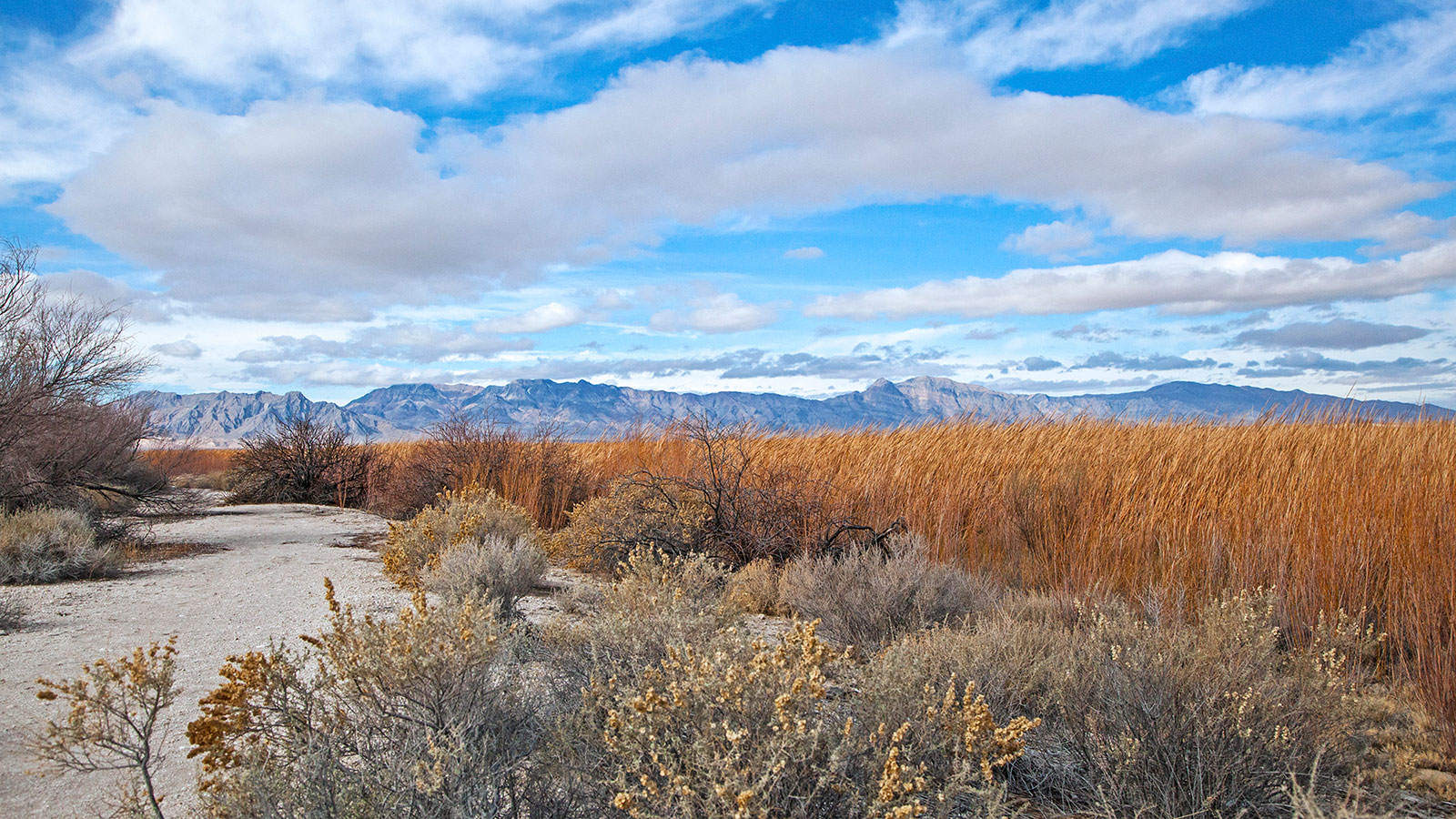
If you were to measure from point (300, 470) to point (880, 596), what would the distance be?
15.5m

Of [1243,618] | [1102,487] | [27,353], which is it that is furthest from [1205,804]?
[27,353]

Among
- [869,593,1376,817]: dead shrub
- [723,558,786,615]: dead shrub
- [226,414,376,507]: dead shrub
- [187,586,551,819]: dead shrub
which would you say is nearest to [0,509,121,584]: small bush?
[187,586,551,819]: dead shrub

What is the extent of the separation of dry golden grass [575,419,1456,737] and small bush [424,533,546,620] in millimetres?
3357

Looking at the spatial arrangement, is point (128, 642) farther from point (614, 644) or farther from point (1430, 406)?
point (1430, 406)

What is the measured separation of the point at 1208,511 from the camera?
238 inches

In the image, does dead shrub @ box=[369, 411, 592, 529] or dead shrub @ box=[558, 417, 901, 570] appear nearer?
dead shrub @ box=[558, 417, 901, 570]

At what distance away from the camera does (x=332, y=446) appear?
651 inches

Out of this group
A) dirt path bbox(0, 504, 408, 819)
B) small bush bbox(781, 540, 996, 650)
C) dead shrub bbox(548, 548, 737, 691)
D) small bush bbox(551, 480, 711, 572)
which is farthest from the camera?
small bush bbox(551, 480, 711, 572)

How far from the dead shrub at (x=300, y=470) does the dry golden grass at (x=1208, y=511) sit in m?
10.4

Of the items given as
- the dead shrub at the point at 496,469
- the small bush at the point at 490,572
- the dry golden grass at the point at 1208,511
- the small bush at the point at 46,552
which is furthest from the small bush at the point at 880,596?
the small bush at the point at 46,552

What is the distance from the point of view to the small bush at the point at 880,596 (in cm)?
499

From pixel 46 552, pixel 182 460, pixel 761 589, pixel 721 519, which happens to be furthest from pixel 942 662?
pixel 182 460

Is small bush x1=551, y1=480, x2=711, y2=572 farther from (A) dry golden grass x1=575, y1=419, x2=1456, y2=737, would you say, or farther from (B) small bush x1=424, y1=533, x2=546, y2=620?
(A) dry golden grass x1=575, y1=419, x2=1456, y2=737

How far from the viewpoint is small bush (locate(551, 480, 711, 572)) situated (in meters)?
7.87
